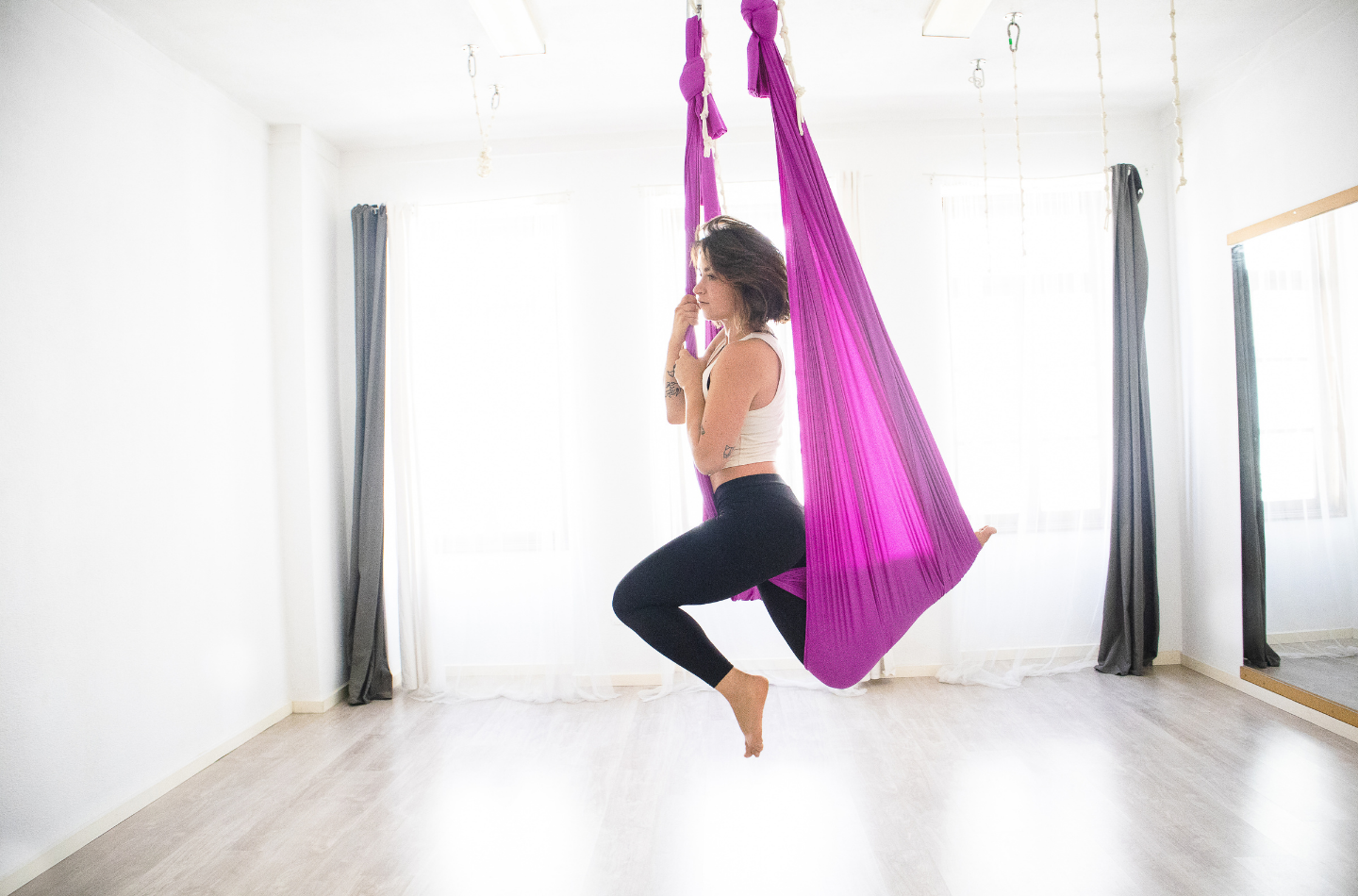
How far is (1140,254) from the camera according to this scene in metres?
3.62

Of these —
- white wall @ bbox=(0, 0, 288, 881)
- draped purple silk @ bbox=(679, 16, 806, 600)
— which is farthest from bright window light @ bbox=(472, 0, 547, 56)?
white wall @ bbox=(0, 0, 288, 881)

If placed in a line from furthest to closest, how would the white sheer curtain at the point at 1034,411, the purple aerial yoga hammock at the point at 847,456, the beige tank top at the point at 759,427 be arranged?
the white sheer curtain at the point at 1034,411, the beige tank top at the point at 759,427, the purple aerial yoga hammock at the point at 847,456

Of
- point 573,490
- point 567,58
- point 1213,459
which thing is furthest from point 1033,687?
point 567,58

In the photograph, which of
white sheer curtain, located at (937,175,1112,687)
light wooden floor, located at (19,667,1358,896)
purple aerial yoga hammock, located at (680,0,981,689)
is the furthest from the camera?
white sheer curtain, located at (937,175,1112,687)

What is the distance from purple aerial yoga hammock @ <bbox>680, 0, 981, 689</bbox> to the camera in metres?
1.64

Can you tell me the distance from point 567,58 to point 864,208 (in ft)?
5.06

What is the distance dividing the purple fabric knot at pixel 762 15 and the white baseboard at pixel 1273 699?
3070 mm

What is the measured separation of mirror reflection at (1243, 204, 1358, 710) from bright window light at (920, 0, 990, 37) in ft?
4.78

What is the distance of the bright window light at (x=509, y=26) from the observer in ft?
8.27

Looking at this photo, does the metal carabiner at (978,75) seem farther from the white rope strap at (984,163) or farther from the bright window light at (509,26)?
→ the bright window light at (509,26)

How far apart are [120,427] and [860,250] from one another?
3.07m

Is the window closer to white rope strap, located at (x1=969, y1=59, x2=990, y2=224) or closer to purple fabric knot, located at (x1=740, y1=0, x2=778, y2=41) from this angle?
white rope strap, located at (x1=969, y1=59, x2=990, y2=224)

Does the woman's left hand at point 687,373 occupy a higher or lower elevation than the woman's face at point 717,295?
lower

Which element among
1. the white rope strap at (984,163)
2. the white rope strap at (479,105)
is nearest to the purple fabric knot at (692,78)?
the white rope strap at (479,105)
